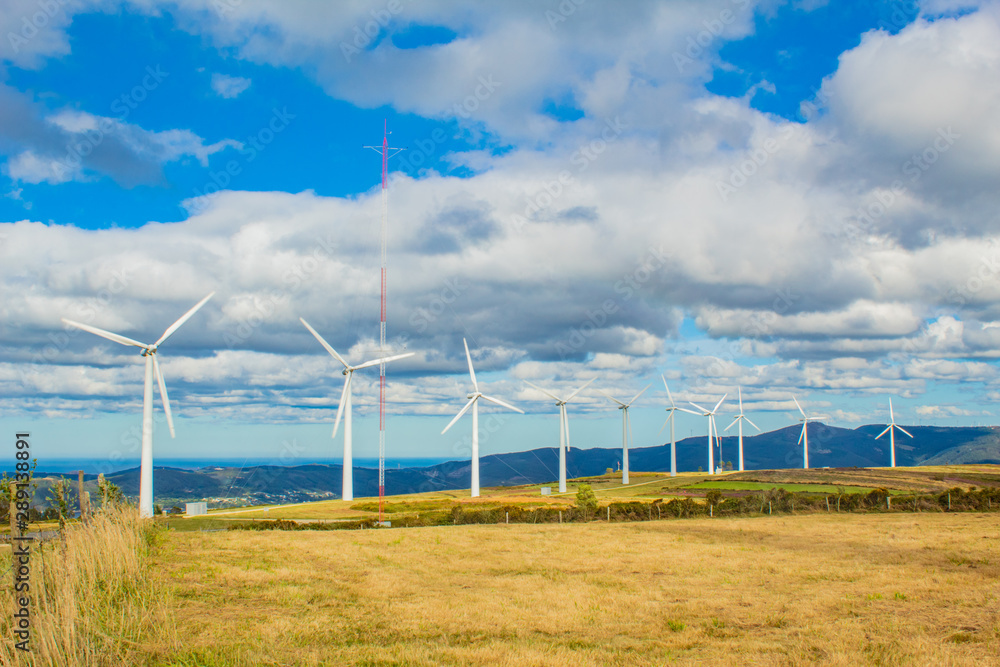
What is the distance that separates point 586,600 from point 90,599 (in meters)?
18.1

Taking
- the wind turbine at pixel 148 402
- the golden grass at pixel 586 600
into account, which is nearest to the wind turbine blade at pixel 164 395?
the wind turbine at pixel 148 402

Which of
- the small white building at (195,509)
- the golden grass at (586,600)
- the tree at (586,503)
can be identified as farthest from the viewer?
the small white building at (195,509)

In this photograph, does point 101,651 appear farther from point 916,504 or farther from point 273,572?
point 916,504

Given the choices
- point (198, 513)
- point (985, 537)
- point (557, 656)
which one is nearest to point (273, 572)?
point (557, 656)

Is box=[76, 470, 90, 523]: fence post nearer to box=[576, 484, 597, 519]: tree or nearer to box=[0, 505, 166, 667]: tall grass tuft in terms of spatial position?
box=[0, 505, 166, 667]: tall grass tuft

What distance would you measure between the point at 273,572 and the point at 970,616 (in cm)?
3023

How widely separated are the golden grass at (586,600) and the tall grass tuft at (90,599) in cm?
131

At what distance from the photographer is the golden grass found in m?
19.4

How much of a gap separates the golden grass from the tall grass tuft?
1.31 meters

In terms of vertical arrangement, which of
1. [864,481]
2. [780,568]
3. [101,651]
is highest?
[101,651]

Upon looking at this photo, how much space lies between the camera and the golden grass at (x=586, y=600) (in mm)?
19406

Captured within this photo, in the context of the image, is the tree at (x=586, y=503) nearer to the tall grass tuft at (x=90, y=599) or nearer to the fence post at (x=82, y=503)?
the tall grass tuft at (x=90, y=599)

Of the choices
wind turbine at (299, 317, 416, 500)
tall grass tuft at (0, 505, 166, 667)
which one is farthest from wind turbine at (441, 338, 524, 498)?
tall grass tuft at (0, 505, 166, 667)

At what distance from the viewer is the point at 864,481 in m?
134
